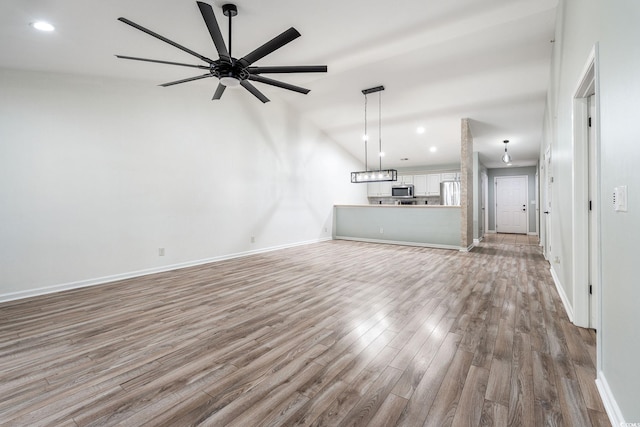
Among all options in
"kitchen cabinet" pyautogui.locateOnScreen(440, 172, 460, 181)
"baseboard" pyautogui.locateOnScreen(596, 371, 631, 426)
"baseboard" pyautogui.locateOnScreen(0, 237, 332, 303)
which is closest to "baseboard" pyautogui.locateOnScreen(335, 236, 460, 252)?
"baseboard" pyautogui.locateOnScreen(0, 237, 332, 303)

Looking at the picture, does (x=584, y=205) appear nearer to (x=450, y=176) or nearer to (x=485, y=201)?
(x=450, y=176)

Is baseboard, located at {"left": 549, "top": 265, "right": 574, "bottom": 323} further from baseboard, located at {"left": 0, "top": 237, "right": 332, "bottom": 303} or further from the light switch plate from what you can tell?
baseboard, located at {"left": 0, "top": 237, "right": 332, "bottom": 303}

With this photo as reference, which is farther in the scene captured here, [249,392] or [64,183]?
[64,183]

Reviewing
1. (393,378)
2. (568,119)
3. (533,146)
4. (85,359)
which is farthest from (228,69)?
(533,146)

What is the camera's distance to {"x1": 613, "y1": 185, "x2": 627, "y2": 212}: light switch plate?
4.12 ft

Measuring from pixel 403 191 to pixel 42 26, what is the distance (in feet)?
30.2

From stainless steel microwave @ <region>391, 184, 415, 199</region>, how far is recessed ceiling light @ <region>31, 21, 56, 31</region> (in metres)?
9.10

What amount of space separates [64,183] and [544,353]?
17.5ft

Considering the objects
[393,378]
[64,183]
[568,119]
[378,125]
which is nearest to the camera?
[393,378]

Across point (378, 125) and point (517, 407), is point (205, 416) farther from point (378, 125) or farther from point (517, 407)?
point (378, 125)

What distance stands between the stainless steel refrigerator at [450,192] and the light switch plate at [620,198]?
8291mm

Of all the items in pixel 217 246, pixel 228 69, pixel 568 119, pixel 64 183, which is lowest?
pixel 217 246

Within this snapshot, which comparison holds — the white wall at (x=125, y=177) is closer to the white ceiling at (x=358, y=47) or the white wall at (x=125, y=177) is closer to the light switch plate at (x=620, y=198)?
the white ceiling at (x=358, y=47)

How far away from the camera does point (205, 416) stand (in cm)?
144
